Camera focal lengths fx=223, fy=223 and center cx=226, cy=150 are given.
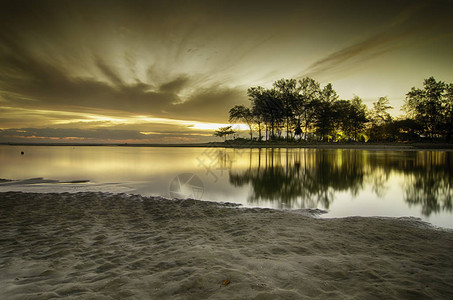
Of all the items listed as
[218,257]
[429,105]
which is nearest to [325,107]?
[429,105]

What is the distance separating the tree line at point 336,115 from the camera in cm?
6881

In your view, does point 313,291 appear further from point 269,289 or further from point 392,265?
point 392,265

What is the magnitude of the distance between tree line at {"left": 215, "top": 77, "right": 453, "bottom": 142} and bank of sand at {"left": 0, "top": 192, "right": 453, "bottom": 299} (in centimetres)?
7432

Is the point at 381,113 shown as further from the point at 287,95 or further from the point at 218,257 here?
the point at 218,257

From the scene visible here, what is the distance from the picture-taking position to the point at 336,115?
265 feet

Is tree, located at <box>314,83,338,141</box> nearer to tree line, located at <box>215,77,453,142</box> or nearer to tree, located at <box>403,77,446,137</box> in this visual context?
tree line, located at <box>215,77,453,142</box>

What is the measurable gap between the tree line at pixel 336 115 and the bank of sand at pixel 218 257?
74.3 m

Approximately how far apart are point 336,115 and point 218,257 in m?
87.6

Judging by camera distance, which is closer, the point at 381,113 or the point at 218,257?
the point at 218,257

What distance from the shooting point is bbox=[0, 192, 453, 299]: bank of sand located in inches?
118

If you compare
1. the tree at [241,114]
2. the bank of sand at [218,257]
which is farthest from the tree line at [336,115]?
the bank of sand at [218,257]

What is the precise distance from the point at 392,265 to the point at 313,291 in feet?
5.80

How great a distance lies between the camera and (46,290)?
3.05m

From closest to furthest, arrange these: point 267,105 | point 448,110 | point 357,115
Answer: point 448,110 < point 267,105 < point 357,115
